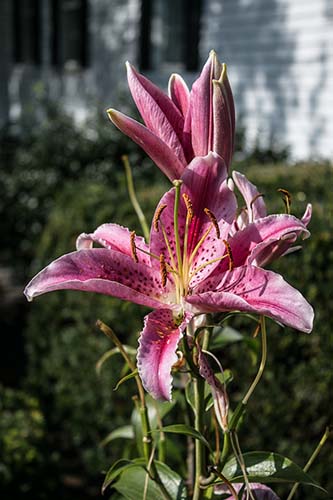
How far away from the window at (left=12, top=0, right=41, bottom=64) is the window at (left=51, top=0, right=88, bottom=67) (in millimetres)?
726

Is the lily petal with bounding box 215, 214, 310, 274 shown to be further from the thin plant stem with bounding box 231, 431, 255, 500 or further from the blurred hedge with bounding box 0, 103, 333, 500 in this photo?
the blurred hedge with bounding box 0, 103, 333, 500

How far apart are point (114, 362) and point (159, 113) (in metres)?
2.58

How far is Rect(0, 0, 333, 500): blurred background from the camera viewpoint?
10.5 feet

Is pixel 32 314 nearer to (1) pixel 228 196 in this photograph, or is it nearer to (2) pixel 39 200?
(2) pixel 39 200

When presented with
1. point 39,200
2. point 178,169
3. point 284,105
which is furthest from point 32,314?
point 284,105

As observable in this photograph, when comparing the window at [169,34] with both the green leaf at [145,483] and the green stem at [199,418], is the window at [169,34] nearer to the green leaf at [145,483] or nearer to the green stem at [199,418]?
the green leaf at [145,483]

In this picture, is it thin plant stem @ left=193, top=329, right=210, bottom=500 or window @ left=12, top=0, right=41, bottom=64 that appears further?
window @ left=12, top=0, right=41, bottom=64

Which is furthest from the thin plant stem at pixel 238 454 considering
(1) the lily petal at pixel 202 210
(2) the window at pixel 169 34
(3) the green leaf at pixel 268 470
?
(2) the window at pixel 169 34

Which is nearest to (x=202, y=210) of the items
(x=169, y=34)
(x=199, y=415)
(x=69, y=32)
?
(x=199, y=415)

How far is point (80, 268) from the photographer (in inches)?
44.4

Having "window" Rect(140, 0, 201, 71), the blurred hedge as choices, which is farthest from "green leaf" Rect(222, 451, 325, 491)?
"window" Rect(140, 0, 201, 71)

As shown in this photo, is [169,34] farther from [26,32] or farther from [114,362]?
[114,362]

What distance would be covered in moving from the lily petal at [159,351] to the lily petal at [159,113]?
0.80ft

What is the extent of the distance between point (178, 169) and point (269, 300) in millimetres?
254
